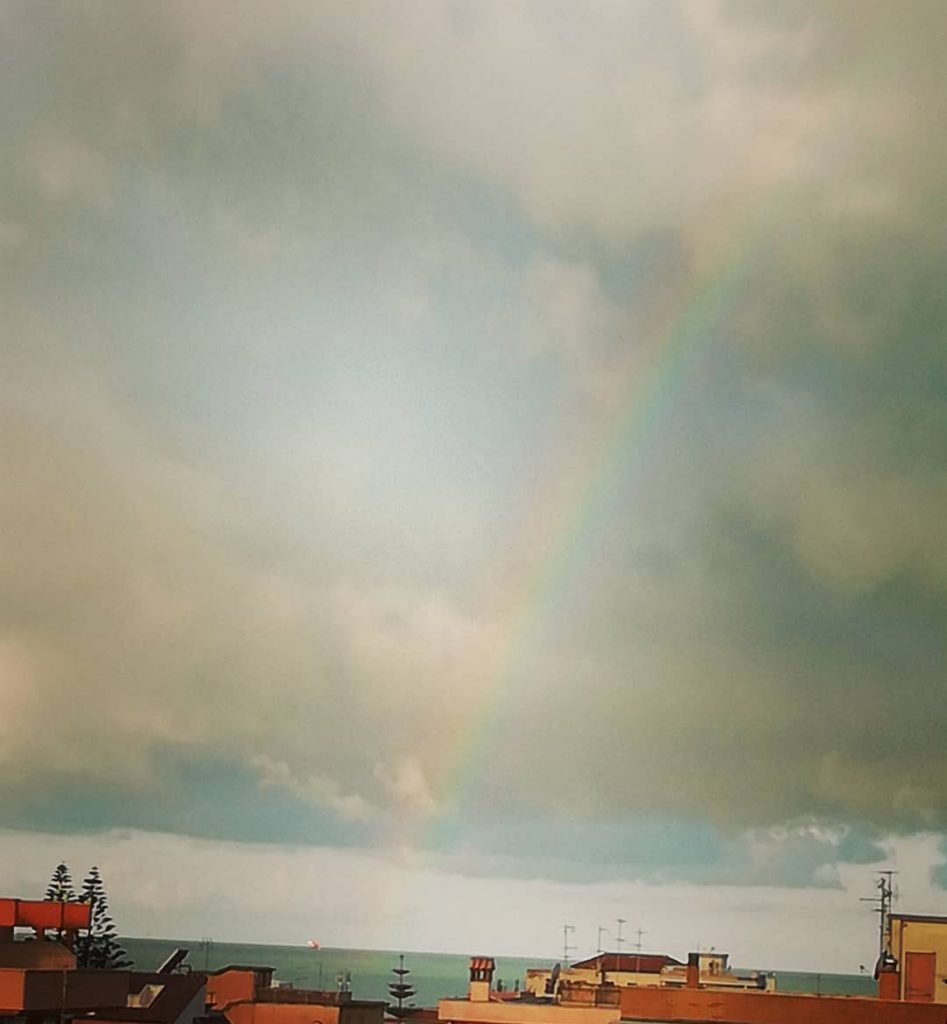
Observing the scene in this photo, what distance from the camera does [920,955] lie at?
44.3 m

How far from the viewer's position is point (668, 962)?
82500 millimetres

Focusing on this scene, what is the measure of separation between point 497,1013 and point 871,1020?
10.3 meters

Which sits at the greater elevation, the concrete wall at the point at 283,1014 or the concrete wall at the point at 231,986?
the concrete wall at the point at 231,986

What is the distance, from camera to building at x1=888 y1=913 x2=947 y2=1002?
42781 mm

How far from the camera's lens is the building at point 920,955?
140 ft

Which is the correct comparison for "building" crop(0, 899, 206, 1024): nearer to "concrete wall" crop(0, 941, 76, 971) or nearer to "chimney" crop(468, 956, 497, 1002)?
"concrete wall" crop(0, 941, 76, 971)

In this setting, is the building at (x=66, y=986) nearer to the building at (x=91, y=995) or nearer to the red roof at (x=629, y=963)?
the building at (x=91, y=995)

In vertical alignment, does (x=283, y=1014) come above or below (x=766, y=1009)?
below

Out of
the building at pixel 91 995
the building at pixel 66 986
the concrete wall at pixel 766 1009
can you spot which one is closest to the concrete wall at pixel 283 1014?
the building at pixel 91 995

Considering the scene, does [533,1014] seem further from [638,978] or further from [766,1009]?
[638,978]

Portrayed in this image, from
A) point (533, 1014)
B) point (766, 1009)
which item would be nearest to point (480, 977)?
point (533, 1014)

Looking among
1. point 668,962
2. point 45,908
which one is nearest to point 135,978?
point 45,908

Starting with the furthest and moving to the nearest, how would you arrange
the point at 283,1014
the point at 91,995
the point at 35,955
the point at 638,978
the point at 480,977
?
the point at 638,978 < the point at 480,977 < the point at 283,1014 < the point at 35,955 < the point at 91,995

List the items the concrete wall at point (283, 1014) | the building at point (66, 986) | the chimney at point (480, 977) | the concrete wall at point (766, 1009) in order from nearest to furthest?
the building at point (66, 986)
the concrete wall at point (766, 1009)
the concrete wall at point (283, 1014)
the chimney at point (480, 977)
